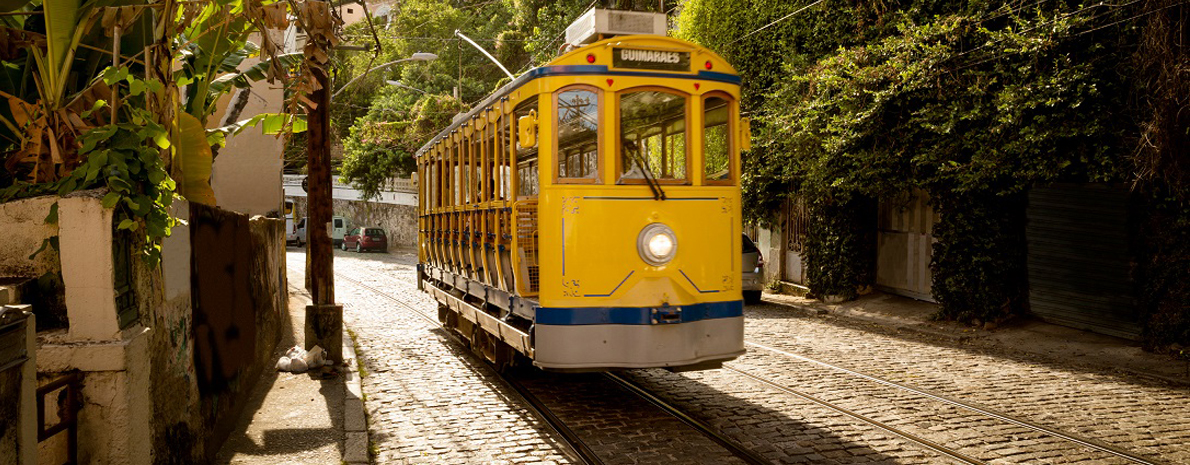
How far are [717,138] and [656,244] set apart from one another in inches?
49.2

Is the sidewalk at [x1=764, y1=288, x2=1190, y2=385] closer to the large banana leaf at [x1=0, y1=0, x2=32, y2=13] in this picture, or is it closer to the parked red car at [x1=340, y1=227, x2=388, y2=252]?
the large banana leaf at [x1=0, y1=0, x2=32, y2=13]

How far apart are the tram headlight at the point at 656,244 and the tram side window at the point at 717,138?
27.9 inches

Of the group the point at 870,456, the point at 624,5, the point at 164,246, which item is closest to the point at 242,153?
the point at 624,5

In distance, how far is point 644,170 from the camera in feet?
25.7

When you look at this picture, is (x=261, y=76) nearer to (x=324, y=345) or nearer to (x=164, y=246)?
(x=324, y=345)

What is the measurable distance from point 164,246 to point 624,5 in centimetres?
2137

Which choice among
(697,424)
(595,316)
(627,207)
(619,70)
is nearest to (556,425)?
(595,316)

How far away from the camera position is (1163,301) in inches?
424

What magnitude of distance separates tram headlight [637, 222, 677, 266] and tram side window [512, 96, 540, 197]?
112 cm

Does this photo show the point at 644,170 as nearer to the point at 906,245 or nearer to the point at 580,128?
the point at 580,128

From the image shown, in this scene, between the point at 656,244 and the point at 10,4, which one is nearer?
the point at 10,4

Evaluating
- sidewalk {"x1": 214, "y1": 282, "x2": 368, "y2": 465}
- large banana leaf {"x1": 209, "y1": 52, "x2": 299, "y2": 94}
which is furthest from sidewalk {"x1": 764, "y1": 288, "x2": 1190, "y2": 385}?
large banana leaf {"x1": 209, "y1": 52, "x2": 299, "y2": 94}

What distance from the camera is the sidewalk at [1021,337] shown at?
34.7ft

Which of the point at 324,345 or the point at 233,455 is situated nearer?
the point at 233,455
